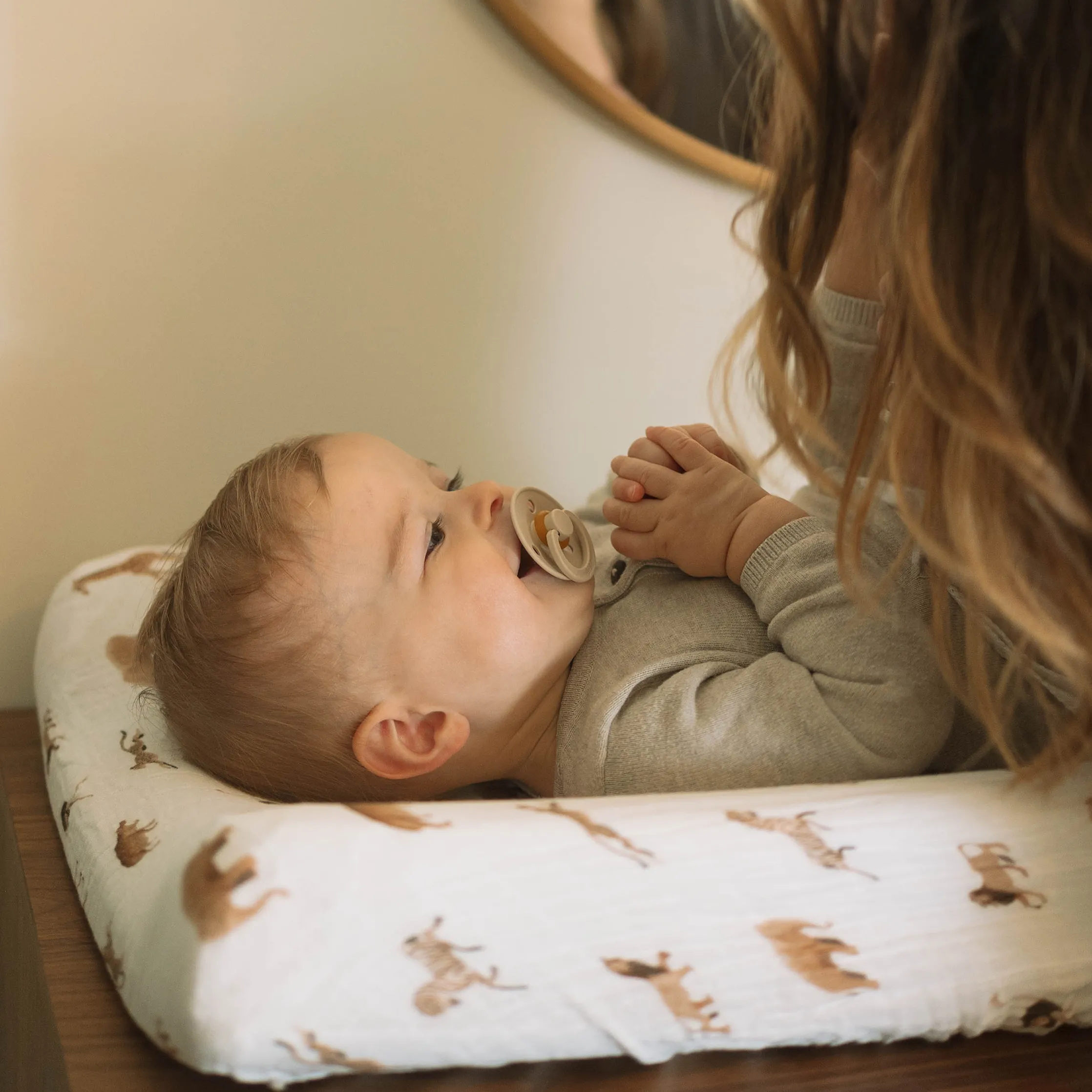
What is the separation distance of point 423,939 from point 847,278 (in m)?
0.69

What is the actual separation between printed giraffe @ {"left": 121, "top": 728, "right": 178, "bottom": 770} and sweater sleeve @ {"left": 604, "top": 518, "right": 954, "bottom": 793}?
327 millimetres

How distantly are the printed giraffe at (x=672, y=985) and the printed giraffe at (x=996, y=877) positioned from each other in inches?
6.7

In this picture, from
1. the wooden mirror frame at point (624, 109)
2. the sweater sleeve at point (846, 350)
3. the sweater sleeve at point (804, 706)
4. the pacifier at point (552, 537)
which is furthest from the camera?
the wooden mirror frame at point (624, 109)

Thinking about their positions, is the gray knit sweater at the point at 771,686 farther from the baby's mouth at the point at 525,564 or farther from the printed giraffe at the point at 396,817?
the printed giraffe at the point at 396,817

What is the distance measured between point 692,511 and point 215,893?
19.0 inches

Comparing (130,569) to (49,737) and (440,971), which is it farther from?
(440,971)

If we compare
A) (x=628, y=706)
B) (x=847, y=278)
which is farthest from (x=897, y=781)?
(x=847, y=278)

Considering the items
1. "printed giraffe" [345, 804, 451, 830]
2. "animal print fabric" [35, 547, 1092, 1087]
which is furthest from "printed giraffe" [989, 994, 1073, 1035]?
"printed giraffe" [345, 804, 451, 830]

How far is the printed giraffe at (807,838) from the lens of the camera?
23.0 inches

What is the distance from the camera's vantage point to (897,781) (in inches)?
26.0

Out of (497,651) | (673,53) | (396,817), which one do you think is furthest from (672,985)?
(673,53)

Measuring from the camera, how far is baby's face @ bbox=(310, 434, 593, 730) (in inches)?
30.5

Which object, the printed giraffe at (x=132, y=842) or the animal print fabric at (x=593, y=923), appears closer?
the animal print fabric at (x=593, y=923)

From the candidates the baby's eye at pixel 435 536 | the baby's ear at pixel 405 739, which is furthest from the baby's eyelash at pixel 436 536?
the baby's ear at pixel 405 739
